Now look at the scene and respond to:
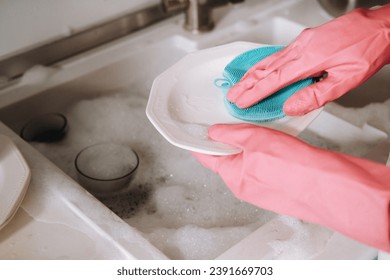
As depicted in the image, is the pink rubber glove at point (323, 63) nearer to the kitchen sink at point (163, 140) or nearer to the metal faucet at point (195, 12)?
the kitchen sink at point (163, 140)

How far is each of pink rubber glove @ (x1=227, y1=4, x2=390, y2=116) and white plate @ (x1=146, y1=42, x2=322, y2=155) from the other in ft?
0.13

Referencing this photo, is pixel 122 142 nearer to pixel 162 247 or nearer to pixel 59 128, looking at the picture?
pixel 59 128

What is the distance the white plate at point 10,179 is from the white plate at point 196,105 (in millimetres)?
236

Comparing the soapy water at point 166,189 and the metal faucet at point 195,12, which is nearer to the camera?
the soapy water at point 166,189

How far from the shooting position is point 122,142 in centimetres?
115

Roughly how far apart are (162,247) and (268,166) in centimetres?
25

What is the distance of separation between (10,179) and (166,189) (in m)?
0.34

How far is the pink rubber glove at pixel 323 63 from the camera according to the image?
2.59 ft

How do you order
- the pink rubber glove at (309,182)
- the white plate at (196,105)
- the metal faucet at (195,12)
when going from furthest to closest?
the metal faucet at (195,12) < the white plate at (196,105) < the pink rubber glove at (309,182)

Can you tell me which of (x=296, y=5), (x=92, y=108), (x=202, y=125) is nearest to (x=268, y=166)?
(x=202, y=125)

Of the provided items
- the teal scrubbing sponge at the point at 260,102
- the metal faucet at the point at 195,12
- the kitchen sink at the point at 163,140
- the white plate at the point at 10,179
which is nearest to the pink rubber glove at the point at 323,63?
the teal scrubbing sponge at the point at 260,102

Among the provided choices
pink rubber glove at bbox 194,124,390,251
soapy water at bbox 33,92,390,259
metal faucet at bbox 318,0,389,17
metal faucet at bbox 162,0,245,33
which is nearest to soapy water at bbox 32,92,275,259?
soapy water at bbox 33,92,390,259

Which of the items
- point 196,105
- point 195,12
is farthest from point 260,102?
point 195,12

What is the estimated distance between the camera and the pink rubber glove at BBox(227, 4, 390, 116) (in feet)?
2.59
